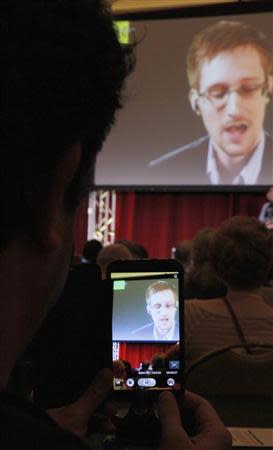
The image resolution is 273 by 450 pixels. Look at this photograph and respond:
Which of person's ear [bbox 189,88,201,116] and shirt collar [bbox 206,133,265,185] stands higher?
person's ear [bbox 189,88,201,116]

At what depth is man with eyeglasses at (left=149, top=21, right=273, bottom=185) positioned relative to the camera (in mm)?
4266

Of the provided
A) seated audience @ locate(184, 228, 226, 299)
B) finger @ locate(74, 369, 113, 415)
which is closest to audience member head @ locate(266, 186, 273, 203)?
seated audience @ locate(184, 228, 226, 299)

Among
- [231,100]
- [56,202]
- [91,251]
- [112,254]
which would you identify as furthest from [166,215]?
[56,202]

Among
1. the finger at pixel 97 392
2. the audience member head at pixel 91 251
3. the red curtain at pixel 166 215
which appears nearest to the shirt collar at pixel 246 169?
the red curtain at pixel 166 215

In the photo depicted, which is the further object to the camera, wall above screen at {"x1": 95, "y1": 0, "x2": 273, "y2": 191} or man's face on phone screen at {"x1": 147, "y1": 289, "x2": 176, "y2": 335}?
wall above screen at {"x1": 95, "y1": 0, "x2": 273, "y2": 191}

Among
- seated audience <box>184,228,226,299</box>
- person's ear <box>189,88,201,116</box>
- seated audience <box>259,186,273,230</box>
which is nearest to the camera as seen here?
seated audience <box>184,228,226,299</box>

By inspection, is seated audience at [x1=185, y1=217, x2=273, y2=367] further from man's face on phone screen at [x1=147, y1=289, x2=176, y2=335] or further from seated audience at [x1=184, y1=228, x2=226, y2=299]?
man's face on phone screen at [x1=147, y1=289, x2=176, y2=335]

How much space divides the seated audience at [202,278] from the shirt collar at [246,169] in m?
2.01

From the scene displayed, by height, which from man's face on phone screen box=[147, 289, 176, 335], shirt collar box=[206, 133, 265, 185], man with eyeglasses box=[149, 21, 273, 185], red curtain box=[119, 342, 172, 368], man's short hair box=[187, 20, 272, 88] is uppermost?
man's short hair box=[187, 20, 272, 88]

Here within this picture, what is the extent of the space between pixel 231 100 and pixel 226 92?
0.21 ft

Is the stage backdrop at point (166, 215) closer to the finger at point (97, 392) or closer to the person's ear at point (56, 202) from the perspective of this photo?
the finger at point (97, 392)

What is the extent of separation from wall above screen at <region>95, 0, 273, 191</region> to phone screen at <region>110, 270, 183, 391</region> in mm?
3514

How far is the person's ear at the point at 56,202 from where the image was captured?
0.41 m

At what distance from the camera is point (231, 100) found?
431 cm
